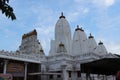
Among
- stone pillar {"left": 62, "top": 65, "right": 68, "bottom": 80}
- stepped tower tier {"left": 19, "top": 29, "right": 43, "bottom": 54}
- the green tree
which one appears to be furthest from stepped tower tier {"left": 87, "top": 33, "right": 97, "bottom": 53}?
the green tree

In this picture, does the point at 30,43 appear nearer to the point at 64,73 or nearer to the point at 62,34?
the point at 62,34

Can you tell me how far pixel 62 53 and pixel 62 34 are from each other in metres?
8.47

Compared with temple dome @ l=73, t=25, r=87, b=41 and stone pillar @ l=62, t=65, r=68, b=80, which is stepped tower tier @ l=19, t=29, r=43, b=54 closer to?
stone pillar @ l=62, t=65, r=68, b=80

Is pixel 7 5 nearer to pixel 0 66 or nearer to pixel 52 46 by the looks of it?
pixel 0 66

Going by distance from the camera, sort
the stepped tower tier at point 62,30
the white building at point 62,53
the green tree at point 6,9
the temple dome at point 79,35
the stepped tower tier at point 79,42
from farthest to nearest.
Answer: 1. the temple dome at point 79,35
2. the stepped tower tier at point 79,42
3. the stepped tower tier at point 62,30
4. the white building at point 62,53
5. the green tree at point 6,9

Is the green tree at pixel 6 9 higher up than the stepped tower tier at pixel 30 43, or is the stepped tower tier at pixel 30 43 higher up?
the stepped tower tier at pixel 30 43

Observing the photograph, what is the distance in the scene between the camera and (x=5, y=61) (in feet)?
71.8

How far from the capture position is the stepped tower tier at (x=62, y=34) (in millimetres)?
32594

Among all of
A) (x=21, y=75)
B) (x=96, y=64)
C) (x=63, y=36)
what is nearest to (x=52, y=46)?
(x=63, y=36)

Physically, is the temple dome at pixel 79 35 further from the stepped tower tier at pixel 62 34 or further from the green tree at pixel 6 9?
the green tree at pixel 6 9

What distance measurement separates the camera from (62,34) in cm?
3284

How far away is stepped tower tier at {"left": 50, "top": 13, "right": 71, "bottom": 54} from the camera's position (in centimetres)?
3259

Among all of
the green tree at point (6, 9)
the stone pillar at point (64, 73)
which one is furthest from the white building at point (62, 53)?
the green tree at point (6, 9)

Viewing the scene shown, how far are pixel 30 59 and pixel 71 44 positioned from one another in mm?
11508
